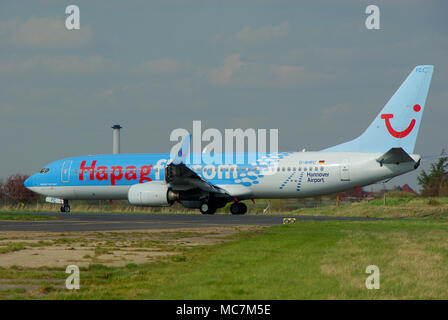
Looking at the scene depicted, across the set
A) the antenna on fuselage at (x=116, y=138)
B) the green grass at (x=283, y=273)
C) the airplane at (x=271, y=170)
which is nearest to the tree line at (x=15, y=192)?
the antenna on fuselage at (x=116, y=138)

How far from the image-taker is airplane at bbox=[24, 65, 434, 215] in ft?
108

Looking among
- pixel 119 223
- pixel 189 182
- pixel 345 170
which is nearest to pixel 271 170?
pixel 345 170

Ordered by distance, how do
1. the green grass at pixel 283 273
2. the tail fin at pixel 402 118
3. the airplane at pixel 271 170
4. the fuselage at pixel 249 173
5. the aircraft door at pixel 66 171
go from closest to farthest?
the green grass at pixel 283 273
the tail fin at pixel 402 118
the airplane at pixel 271 170
the fuselage at pixel 249 173
the aircraft door at pixel 66 171

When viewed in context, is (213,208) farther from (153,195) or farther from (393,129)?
(393,129)

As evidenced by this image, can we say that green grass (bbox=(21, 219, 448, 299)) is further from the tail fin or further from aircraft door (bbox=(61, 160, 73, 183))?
aircraft door (bbox=(61, 160, 73, 183))

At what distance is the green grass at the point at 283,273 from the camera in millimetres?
8328

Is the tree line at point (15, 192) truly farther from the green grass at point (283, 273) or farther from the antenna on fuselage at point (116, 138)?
the green grass at point (283, 273)

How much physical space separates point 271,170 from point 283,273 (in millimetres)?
25677

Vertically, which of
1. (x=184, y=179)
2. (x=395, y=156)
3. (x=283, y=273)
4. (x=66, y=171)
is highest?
(x=395, y=156)

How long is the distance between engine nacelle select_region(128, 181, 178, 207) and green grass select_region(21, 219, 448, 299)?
19.2m

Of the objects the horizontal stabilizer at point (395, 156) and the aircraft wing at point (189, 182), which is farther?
the aircraft wing at point (189, 182)

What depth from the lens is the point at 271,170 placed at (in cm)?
3566
